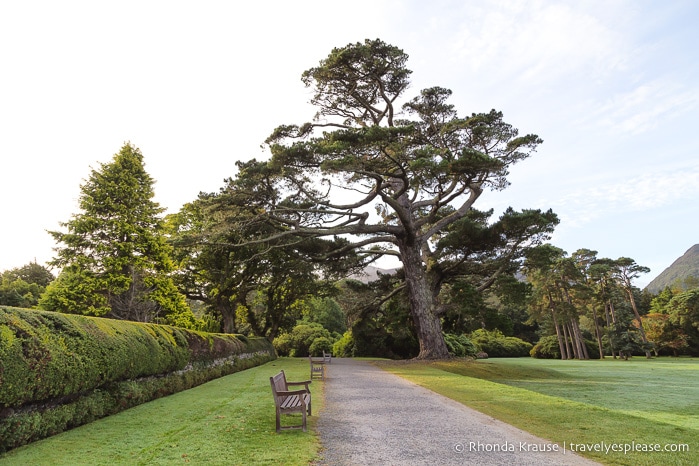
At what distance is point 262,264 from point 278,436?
21.5 m

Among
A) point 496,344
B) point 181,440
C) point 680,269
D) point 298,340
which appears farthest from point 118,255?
point 680,269

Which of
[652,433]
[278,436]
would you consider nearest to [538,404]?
[652,433]

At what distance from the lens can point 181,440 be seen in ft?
18.6

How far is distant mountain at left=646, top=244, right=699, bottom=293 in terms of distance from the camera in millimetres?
127812

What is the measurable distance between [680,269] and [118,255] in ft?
553

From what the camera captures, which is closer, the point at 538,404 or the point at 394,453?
the point at 394,453

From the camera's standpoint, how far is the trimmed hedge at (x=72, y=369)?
5336 millimetres

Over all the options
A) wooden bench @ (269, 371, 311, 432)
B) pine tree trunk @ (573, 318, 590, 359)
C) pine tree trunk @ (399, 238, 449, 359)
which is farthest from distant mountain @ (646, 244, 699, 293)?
wooden bench @ (269, 371, 311, 432)

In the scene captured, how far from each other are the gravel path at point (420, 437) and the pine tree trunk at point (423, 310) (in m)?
13.7

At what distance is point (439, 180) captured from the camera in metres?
18.3

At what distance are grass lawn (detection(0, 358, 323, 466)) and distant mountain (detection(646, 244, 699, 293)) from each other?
156841 mm

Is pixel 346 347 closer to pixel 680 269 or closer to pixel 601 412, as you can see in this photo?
pixel 601 412

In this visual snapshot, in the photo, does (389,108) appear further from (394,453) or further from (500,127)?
(394,453)

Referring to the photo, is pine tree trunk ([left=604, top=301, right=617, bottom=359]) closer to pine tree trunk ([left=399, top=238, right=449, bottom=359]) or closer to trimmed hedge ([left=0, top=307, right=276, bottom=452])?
pine tree trunk ([left=399, top=238, right=449, bottom=359])
